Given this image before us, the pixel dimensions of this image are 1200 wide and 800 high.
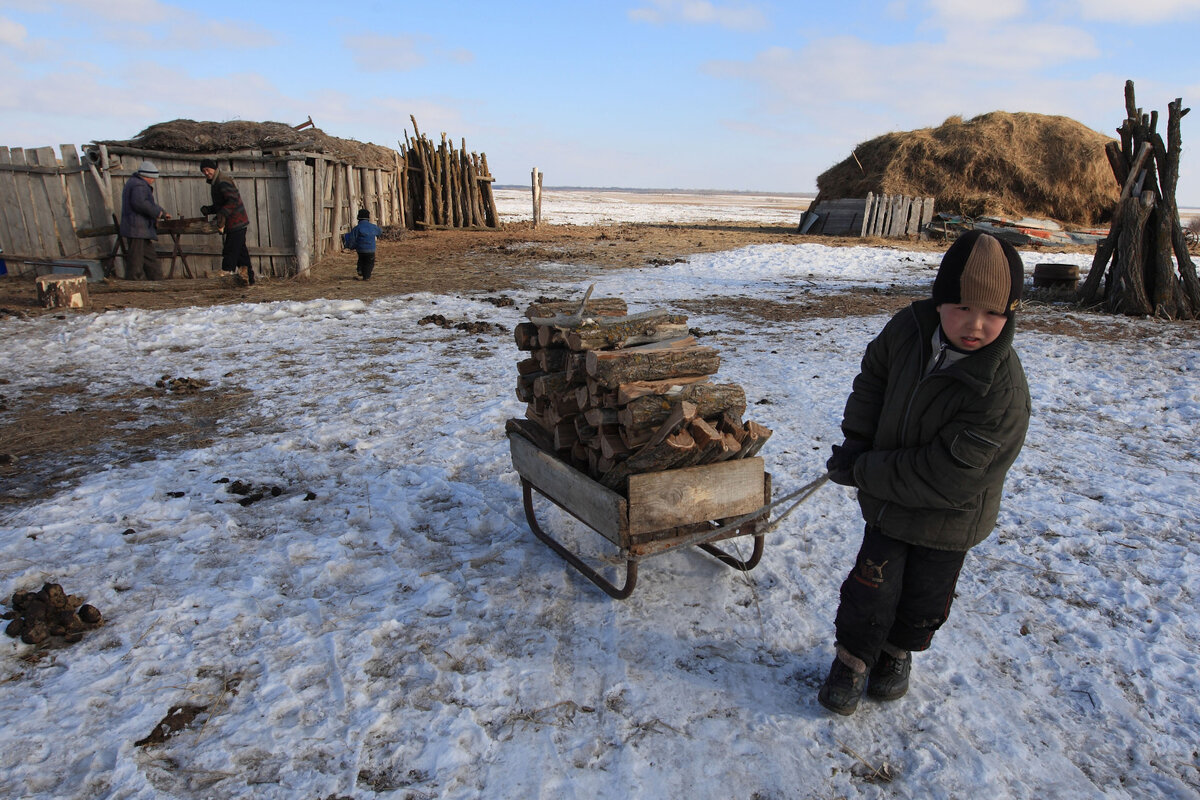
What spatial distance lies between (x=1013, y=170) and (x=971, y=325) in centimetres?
2744

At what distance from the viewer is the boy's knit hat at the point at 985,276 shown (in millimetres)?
2260

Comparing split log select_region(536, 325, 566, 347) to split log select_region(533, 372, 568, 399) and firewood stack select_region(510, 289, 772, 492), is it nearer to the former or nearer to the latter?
firewood stack select_region(510, 289, 772, 492)

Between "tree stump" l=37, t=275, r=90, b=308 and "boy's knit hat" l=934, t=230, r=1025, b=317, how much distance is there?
38.0 feet

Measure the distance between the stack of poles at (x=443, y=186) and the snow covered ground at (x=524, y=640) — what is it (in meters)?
19.0

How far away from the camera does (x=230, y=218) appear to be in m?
11.8

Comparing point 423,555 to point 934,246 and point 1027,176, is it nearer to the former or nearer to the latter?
point 934,246

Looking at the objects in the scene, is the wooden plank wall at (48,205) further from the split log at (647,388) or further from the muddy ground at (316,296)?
the split log at (647,388)

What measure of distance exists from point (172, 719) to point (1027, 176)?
29286mm

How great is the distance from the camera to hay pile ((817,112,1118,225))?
81.6 ft

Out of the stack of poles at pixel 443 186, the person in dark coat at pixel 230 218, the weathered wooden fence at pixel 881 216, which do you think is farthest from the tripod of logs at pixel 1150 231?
the stack of poles at pixel 443 186

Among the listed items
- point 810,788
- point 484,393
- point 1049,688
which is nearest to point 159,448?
point 484,393

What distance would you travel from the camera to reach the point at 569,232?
960 inches

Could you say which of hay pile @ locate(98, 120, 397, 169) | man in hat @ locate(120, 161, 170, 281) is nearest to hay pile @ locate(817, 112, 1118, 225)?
hay pile @ locate(98, 120, 397, 169)

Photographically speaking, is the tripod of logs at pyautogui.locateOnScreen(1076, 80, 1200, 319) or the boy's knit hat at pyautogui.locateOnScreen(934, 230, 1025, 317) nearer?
the boy's knit hat at pyautogui.locateOnScreen(934, 230, 1025, 317)
